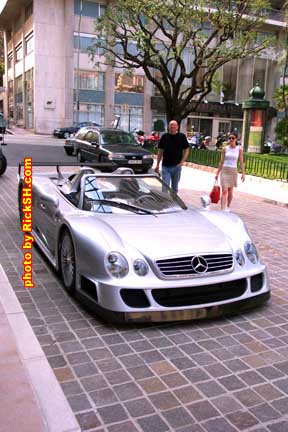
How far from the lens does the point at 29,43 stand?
1793 inches

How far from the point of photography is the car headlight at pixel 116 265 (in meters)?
3.88

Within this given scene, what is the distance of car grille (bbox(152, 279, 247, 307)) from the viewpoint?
153 inches

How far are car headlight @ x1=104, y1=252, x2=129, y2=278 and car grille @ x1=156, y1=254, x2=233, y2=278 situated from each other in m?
0.28

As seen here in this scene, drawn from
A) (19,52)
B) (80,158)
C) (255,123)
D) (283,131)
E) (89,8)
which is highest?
(89,8)

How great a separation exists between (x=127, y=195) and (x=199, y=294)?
169 centimetres

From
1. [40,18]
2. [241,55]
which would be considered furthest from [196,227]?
[40,18]

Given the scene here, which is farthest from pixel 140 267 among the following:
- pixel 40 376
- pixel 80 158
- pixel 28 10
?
pixel 28 10

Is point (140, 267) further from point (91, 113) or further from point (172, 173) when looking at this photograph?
point (91, 113)

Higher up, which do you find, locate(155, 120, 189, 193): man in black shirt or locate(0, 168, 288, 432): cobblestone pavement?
locate(155, 120, 189, 193): man in black shirt

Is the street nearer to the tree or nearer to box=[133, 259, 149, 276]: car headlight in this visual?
box=[133, 259, 149, 276]: car headlight

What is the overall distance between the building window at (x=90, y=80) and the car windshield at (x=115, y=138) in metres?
27.5

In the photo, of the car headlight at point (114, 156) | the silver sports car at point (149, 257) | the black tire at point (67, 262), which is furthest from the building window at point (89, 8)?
the black tire at point (67, 262)

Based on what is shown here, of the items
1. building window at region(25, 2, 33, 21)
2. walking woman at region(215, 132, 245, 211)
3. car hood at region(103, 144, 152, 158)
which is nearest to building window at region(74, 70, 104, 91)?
building window at region(25, 2, 33, 21)

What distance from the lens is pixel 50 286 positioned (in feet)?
16.2
